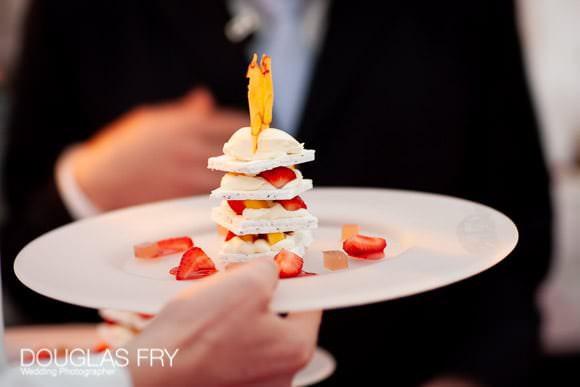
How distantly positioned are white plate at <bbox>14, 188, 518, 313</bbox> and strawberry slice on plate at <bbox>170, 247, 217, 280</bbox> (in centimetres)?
2

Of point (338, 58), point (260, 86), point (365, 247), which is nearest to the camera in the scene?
point (260, 86)

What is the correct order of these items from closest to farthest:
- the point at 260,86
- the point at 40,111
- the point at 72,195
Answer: the point at 260,86, the point at 72,195, the point at 40,111

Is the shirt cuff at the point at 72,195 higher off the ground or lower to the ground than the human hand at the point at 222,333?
lower

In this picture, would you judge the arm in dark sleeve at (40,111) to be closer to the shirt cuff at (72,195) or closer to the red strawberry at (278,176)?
the shirt cuff at (72,195)

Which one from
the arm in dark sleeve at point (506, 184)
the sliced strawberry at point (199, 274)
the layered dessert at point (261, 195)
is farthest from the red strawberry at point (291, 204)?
the arm in dark sleeve at point (506, 184)

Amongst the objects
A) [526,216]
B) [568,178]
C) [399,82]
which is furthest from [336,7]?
[568,178]

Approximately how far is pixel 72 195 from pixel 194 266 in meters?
0.70

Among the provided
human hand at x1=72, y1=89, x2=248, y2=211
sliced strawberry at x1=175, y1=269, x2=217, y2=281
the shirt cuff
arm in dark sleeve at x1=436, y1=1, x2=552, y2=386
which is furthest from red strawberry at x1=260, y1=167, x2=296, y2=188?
arm in dark sleeve at x1=436, y1=1, x2=552, y2=386

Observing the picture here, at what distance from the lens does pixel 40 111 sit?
1.58 m

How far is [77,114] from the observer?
5.32ft

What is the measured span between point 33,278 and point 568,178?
10.5 ft

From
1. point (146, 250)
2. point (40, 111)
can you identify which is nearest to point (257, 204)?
point (146, 250)

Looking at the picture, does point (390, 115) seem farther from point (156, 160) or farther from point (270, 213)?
point (270, 213)

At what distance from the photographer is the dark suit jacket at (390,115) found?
4.40ft
